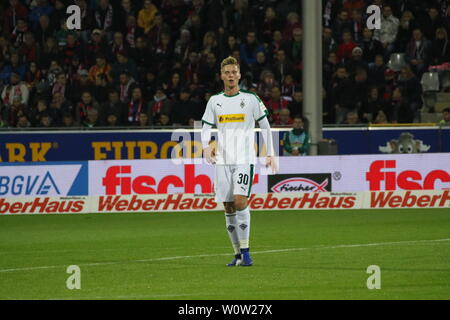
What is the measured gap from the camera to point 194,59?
23.8 m

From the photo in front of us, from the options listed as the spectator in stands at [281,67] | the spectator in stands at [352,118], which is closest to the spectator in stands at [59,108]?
the spectator in stands at [281,67]

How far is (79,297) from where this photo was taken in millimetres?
9023

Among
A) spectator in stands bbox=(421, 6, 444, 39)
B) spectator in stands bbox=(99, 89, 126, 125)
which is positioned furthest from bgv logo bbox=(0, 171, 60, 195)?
spectator in stands bbox=(421, 6, 444, 39)

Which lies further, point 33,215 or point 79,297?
point 33,215

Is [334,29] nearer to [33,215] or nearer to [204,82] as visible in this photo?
[204,82]

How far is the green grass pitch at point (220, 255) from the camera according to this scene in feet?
31.1

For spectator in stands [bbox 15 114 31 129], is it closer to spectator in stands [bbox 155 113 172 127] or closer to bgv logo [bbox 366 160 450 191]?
spectator in stands [bbox 155 113 172 127]

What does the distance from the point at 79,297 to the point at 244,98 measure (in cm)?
343

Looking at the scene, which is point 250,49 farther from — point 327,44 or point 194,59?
point 327,44

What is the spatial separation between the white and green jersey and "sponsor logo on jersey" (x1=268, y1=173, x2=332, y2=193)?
7828 millimetres

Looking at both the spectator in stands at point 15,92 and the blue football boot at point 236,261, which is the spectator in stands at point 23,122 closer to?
the spectator in stands at point 15,92

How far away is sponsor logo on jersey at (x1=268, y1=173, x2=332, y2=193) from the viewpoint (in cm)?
1930

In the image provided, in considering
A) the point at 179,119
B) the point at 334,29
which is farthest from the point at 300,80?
the point at 179,119

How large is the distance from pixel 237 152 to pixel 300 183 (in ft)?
26.4
